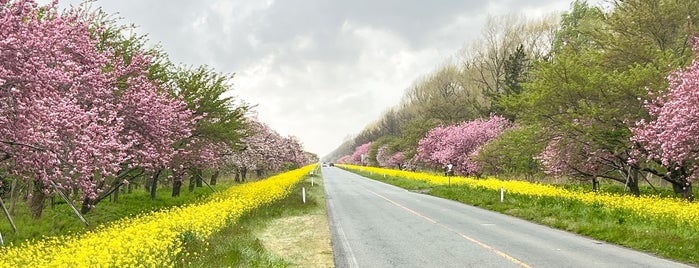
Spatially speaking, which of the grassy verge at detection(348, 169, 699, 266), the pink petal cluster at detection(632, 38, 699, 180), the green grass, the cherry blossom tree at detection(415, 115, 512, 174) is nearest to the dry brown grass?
the green grass

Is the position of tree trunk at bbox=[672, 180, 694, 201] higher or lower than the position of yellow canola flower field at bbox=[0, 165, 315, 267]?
higher

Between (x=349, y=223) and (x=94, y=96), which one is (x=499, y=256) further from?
(x=94, y=96)

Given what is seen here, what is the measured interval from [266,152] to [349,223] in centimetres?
4307

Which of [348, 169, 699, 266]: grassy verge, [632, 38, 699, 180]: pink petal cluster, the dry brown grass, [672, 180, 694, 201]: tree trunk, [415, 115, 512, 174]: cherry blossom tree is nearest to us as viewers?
the dry brown grass

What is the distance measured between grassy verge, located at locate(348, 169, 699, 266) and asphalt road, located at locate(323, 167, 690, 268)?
51cm

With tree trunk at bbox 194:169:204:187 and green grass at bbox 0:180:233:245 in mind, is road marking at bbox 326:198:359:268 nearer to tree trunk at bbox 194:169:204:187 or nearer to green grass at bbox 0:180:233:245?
green grass at bbox 0:180:233:245

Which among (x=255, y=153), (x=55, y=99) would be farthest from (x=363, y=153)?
(x=55, y=99)

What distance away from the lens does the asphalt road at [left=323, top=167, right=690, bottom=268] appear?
9688 millimetres

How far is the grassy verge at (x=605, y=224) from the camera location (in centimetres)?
1081

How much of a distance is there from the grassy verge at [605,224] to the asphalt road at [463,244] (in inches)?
19.9

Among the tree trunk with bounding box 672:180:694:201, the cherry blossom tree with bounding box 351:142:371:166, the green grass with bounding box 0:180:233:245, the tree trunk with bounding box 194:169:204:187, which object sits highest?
the cherry blossom tree with bounding box 351:142:371:166

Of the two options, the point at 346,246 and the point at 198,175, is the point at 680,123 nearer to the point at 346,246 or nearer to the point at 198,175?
the point at 346,246

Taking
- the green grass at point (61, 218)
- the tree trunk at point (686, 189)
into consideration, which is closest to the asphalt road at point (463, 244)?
the tree trunk at point (686, 189)

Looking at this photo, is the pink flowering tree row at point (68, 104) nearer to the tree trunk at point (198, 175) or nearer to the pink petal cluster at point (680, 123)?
the tree trunk at point (198, 175)
